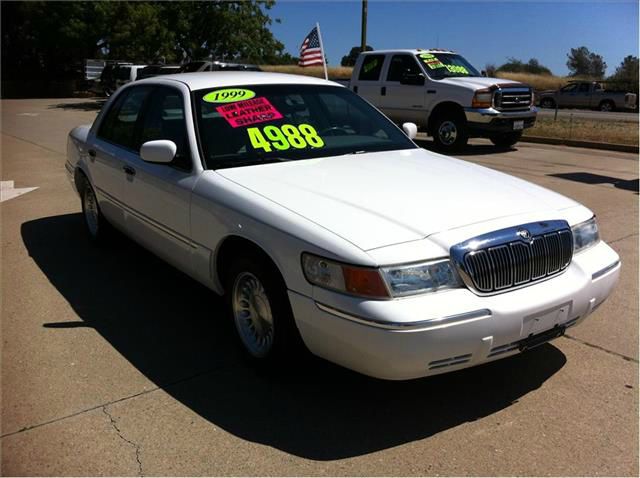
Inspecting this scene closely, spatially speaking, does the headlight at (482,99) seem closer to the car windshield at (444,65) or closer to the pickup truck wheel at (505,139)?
the pickup truck wheel at (505,139)

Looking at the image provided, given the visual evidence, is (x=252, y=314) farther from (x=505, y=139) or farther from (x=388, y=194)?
(x=505, y=139)

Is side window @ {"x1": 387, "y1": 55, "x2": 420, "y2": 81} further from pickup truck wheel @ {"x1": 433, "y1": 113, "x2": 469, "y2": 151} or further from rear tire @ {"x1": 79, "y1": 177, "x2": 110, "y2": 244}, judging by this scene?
rear tire @ {"x1": 79, "y1": 177, "x2": 110, "y2": 244}

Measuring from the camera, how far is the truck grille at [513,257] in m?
2.86

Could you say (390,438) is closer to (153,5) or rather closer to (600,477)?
(600,477)

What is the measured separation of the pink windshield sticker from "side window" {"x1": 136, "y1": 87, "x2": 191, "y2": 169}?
0.97 ft

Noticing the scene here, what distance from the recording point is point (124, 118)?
5121 mm

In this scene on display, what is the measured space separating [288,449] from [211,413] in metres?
0.50

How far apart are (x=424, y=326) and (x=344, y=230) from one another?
0.59 metres

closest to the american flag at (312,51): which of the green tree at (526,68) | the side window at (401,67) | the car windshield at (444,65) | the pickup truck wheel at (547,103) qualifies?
the side window at (401,67)

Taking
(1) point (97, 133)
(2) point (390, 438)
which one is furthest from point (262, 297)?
(1) point (97, 133)

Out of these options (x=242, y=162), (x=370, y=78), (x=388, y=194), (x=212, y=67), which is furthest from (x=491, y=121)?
(x=212, y=67)

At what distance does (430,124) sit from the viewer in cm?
1310

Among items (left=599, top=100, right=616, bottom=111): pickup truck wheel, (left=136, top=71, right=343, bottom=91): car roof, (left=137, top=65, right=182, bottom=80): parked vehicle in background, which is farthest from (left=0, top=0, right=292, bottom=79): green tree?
(left=136, top=71, right=343, bottom=91): car roof

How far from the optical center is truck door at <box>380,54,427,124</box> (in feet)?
42.7
